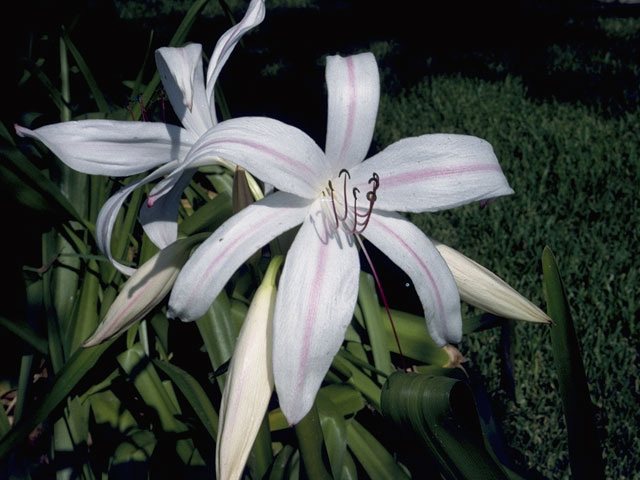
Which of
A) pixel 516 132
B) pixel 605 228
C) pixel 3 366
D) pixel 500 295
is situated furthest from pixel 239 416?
pixel 516 132

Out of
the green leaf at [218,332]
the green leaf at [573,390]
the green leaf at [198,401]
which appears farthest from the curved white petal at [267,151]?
the green leaf at [218,332]

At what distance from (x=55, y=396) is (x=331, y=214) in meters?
0.76

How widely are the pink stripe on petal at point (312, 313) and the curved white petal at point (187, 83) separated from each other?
1.18 ft

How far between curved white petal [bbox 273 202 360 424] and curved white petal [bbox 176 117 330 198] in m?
0.08

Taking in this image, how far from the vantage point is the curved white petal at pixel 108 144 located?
→ 0.87 meters

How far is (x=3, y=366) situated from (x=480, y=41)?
5118mm

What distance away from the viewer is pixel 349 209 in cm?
91

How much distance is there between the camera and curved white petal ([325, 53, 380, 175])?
86cm

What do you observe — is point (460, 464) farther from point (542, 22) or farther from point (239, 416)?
point (542, 22)

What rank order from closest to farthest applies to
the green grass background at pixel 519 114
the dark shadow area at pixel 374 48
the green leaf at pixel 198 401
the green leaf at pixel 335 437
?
the green leaf at pixel 198 401 → the green leaf at pixel 335 437 → the green grass background at pixel 519 114 → the dark shadow area at pixel 374 48

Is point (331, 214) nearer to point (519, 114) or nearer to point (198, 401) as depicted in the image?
point (198, 401)

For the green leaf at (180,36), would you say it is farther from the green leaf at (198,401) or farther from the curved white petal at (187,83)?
the green leaf at (198,401)

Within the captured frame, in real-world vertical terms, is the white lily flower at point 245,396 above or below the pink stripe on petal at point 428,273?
below

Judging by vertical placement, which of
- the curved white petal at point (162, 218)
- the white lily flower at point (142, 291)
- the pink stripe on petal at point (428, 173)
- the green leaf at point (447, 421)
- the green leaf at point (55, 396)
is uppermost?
the pink stripe on petal at point (428, 173)
